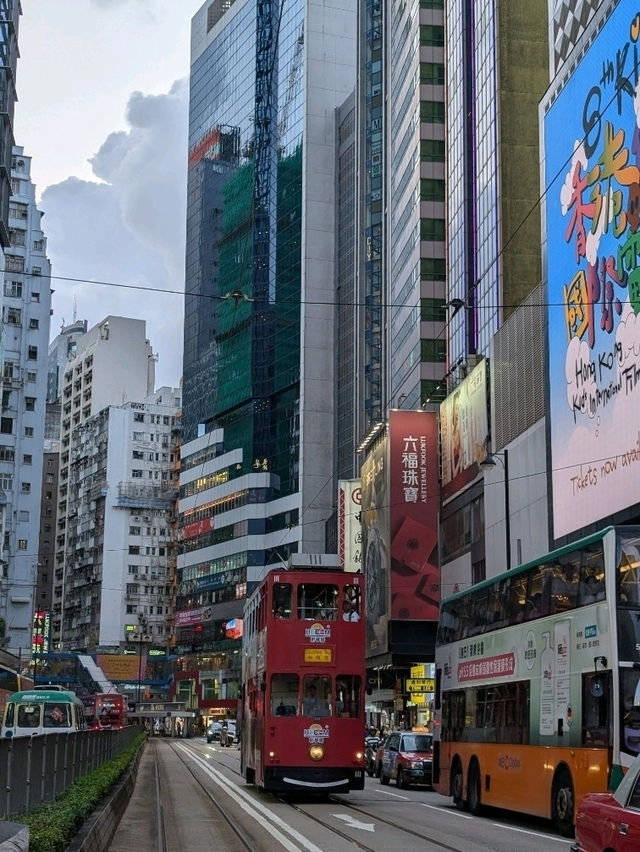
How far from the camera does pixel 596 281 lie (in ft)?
120

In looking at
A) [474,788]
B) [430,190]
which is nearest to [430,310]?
[430,190]

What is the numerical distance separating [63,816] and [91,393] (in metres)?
159

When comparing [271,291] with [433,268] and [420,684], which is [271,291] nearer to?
[433,268]

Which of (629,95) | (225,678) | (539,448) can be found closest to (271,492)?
(225,678)

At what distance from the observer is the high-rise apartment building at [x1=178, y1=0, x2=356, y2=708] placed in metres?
120

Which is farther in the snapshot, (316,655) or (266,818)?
(316,655)

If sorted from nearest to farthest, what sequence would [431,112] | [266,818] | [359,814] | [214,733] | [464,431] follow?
[266,818] → [359,814] → [464,431] → [431,112] → [214,733]

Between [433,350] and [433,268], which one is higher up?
[433,268]

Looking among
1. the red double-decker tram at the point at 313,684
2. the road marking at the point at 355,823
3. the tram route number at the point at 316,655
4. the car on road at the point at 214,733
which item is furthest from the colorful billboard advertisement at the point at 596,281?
the car on road at the point at 214,733

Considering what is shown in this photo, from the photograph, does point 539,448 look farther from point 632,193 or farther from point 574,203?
point 632,193

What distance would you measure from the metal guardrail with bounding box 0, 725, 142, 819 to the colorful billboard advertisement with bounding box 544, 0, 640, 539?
698 inches

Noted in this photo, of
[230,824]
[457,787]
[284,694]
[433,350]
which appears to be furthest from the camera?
[433,350]

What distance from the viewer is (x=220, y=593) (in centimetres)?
12825

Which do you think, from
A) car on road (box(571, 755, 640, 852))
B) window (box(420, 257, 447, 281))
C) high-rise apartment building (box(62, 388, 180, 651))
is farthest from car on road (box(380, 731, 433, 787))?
high-rise apartment building (box(62, 388, 180, 651))
